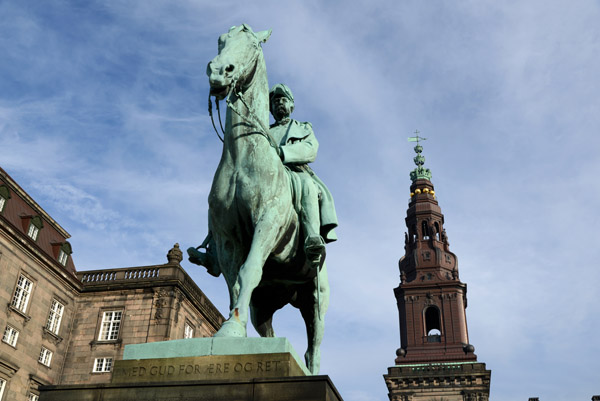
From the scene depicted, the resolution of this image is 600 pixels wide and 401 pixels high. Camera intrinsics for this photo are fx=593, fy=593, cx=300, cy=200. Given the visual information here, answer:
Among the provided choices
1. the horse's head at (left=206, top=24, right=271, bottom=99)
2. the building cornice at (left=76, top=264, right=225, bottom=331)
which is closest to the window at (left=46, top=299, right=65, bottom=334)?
the building cornice at (left=76, top=264, right=225, bottom=331)

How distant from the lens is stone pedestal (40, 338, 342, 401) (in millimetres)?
4430

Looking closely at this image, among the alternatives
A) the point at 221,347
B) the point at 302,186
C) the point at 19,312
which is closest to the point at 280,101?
the point at 302,186

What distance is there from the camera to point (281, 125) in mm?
7102

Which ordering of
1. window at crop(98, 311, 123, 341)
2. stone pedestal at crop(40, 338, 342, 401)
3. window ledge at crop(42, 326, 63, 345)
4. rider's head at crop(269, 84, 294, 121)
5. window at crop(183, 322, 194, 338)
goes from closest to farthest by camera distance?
stone pedestal at crop(40, 338, 342, 401), rider's head at crop(269, 84, 294, 121), window ledge at crop(42, 326, 63, 345), window at crop(98, 311, 123, 341), window at crop(183, 322, 194, 338)

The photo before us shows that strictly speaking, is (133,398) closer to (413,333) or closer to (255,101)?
(255,101)

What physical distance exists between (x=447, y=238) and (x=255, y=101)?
242ft

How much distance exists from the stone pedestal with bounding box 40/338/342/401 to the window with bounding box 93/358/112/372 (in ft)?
102

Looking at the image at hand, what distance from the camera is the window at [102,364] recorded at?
3338 centimetres

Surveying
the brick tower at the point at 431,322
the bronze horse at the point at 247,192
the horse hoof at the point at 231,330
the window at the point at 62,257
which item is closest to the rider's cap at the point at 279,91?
the bronze horse at the point at 247,192

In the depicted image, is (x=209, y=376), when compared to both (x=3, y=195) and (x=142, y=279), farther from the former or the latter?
(x=142, y=279)

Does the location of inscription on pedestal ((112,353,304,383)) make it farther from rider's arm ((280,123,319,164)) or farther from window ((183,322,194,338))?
window ((183,322,194,338))

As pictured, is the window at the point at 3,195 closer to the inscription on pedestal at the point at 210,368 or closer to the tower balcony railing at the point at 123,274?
the tower balcony railing at the point at 123,274

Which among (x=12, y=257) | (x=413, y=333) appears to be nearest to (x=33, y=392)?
(x=12, y=257)

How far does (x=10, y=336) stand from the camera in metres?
29.6
